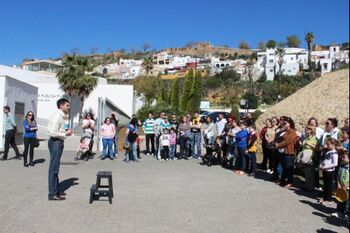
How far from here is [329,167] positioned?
7910 mm

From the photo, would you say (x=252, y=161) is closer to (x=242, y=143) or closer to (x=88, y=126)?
(x=242, y=143)

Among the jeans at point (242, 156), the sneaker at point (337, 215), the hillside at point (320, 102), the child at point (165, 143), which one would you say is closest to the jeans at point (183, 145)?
the child at point (165, 143)

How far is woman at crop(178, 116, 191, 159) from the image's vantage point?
→ 16.2 metres

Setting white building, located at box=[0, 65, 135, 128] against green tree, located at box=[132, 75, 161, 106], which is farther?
green tree, located at box=[132, 75, 161, 106]

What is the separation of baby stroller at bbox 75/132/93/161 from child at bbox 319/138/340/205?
366 inches

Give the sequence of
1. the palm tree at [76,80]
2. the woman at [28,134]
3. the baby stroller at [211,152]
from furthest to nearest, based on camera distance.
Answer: the palm tree at [76,80]
the baby stroller at [211,152]
the woman at [28,134]

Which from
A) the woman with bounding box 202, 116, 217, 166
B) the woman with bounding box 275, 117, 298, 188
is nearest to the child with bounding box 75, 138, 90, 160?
the woman with bounding box 202, 116, 217, 166

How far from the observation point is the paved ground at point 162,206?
6.62 metres

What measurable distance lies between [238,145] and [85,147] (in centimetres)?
Answer: 588

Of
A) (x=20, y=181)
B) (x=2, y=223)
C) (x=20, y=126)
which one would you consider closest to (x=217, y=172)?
(x=20, y=181)

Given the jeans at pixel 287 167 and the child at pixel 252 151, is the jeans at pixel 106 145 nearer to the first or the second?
the child at pixel 252 151

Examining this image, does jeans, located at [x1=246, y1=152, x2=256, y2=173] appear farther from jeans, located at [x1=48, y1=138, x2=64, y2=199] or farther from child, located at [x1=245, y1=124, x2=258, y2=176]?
jeans, located at [x1=48, y1=138, x2=64, y2=199]

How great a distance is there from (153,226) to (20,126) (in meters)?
16.0

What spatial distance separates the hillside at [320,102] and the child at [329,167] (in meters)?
4.26
